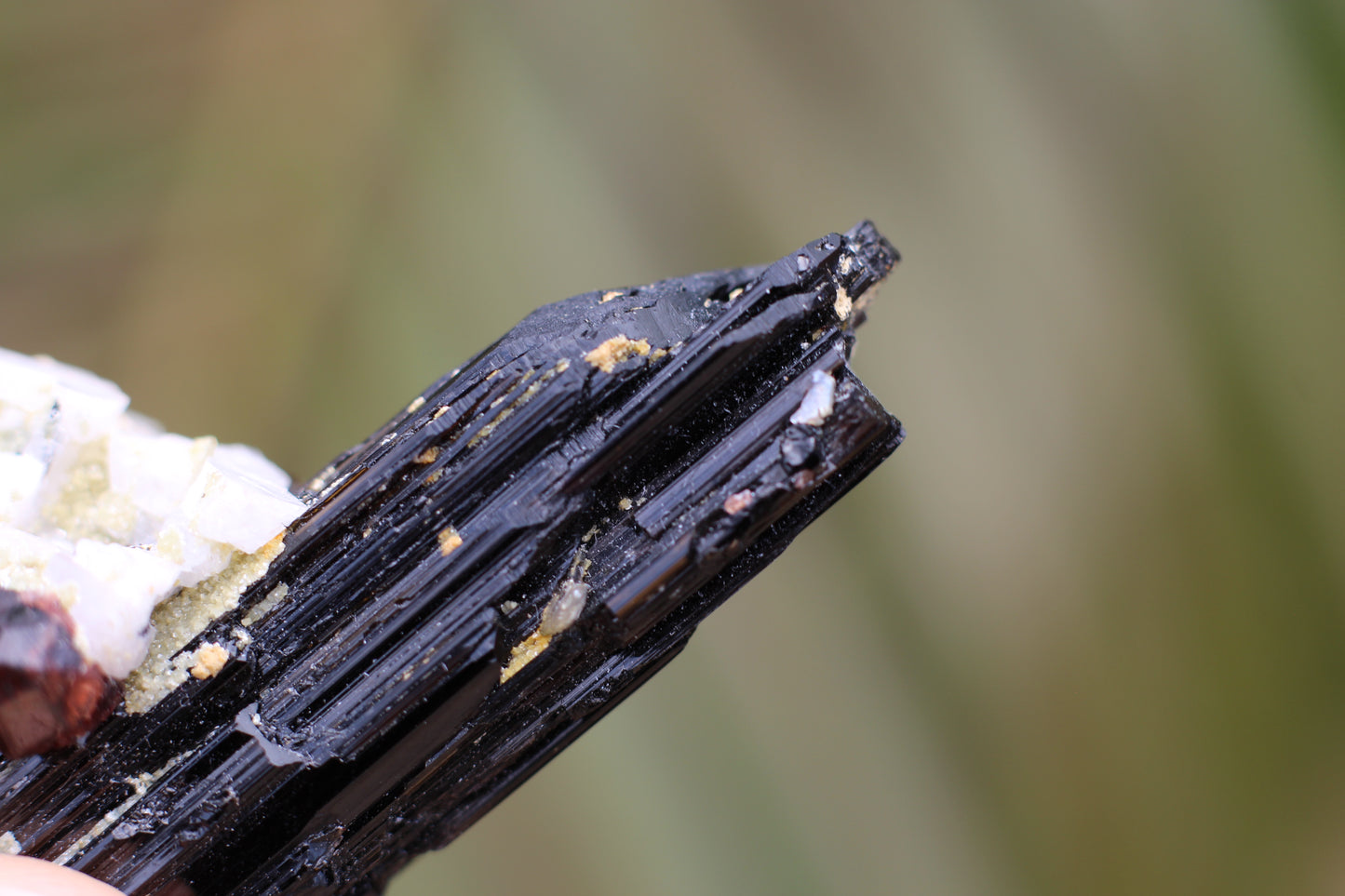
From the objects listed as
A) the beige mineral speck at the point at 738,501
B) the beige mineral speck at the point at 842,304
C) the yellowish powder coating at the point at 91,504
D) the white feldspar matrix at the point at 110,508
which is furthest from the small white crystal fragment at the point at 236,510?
the beige mineral speck at the point at 842,304

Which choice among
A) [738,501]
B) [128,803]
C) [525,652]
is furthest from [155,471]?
[738,501]

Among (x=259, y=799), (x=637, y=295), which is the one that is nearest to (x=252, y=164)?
(x=637, y=295)

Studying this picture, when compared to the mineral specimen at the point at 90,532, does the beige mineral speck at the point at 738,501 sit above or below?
below

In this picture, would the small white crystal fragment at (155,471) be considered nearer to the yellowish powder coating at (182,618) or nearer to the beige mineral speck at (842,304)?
the yellowish powder coating at (182,618)

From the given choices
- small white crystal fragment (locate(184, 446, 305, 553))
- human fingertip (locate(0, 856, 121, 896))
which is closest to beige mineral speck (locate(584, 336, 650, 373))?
small white crystal fragment (locate(184, 446, 305, 553))

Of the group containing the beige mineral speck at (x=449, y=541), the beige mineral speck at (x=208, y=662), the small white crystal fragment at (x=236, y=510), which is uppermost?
the small white crystal fragment at (x=236, y=510)

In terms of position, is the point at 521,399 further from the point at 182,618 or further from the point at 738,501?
the point at 182,618
